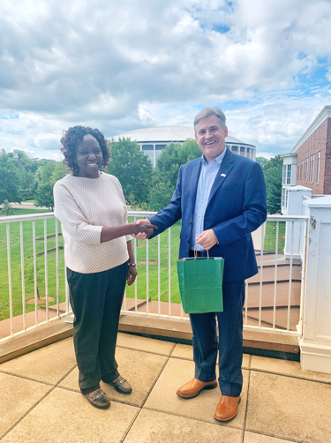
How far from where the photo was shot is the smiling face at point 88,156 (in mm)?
1449

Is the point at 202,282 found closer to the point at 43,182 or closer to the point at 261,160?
the point at 261,160

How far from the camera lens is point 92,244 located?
149cm

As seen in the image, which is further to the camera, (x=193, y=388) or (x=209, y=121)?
(x=193, y=388)

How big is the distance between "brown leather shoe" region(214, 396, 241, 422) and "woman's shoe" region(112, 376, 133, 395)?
479 mm

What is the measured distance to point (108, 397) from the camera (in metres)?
1.61

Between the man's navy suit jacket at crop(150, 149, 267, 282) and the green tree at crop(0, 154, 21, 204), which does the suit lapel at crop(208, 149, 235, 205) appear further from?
the green tree at crop(0, 154, 21, 204)

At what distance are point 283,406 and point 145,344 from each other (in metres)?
0.98

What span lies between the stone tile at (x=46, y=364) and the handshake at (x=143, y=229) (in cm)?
98

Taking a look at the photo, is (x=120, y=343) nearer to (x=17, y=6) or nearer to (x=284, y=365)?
(x=284, y=365)

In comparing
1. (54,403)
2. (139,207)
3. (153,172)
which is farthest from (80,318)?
(153,172)

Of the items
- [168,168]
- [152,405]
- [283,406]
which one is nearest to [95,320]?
[152,405]

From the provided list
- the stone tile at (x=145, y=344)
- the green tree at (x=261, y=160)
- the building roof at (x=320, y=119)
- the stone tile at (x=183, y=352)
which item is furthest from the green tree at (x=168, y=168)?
→ the stone tile at (x=183, y=352)

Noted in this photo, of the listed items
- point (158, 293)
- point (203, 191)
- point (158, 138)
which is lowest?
point (158, 293)

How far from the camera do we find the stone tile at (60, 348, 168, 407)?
1615 millimetres
